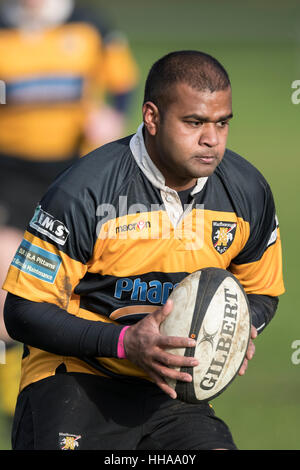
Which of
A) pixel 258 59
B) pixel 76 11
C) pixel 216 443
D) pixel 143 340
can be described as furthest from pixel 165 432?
pixel 258 59

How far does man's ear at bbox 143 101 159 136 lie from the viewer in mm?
4062

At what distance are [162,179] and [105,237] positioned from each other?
1.28ft

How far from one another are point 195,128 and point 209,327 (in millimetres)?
853

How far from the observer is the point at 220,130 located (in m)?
3.98

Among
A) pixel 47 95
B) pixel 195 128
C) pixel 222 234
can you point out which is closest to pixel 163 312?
pixel 222 234

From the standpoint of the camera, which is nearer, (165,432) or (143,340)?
(143,340)

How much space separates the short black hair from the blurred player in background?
9.92 feet

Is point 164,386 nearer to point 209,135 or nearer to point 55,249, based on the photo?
point 55,249

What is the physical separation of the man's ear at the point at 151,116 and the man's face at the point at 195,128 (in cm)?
3

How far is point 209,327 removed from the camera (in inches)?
147

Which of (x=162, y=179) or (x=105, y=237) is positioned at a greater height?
(x=162, y=179)

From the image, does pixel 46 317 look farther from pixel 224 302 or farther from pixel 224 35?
pixel 224 35

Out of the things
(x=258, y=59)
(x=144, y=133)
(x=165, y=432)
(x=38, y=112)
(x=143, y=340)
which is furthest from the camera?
(x=258, y=59)
